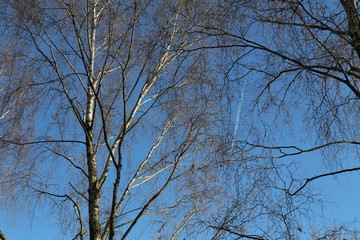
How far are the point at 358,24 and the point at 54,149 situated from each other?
3844mm

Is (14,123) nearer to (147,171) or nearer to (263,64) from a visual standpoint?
(147,171)

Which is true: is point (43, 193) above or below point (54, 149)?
below

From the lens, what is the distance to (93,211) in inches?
165

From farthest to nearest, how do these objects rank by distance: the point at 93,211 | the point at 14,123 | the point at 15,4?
the point at 14,123
the point at 15,4
the point at 93,211

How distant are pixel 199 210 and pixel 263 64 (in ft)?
9.26

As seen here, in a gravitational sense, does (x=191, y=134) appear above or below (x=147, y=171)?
above

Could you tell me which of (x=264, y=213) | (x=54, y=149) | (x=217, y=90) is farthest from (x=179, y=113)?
(x=264, y=213)

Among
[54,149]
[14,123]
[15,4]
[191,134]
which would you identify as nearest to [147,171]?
[191,134]

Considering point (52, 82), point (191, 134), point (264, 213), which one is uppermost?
point (52, 82)

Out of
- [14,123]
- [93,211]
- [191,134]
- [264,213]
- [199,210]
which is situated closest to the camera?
[264,213]

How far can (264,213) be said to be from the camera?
2842 mm

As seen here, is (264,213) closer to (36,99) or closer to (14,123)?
(36,99)

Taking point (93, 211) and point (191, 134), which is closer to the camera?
point (93, 211)

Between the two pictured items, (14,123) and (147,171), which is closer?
(147,171)
